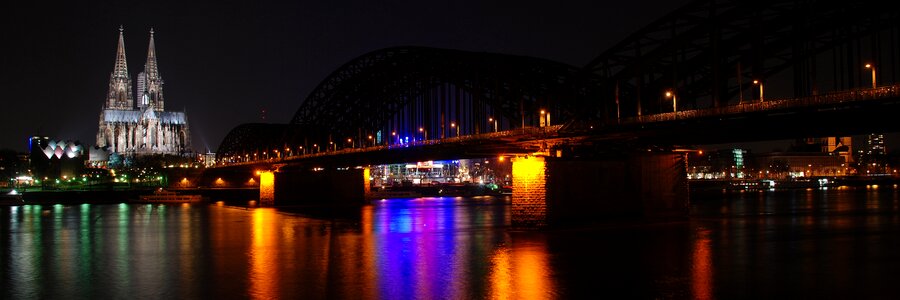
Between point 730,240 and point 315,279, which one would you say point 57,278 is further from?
point 730,240

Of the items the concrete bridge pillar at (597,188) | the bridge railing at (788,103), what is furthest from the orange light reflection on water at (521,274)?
the bridge railing at (788,103)

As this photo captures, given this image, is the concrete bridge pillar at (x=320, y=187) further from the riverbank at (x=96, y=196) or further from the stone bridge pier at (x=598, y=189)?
the stone bridge pier at (x=598, y=189)

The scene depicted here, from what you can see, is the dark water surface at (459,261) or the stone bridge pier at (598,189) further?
the stone bridge pier at (598,189)

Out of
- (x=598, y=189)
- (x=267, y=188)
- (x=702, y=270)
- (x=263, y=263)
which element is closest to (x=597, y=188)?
(x=598, y=189)

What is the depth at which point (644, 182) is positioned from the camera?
2174 inches

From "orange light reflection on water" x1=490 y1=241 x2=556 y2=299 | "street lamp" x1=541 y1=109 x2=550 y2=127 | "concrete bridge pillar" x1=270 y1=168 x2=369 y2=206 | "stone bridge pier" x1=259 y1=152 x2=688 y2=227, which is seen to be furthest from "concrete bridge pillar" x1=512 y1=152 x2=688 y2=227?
"concrete bridge pillar" x1=270 y1=168 x2=369 y2=206

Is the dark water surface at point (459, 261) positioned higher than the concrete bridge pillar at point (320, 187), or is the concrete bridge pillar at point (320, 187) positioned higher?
the concrete bridge pillar at point (320, 187)

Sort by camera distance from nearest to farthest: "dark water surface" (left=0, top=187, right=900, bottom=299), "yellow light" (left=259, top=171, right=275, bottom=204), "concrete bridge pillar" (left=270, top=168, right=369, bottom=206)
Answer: "dark water surface" (left=0, top=187, right=900, bottom=299)
"concrete bridge pillar" (left=270, top=168, right=369, bottom=206)
"yellow light" (left=259, top=171, right=275, bottom=204)

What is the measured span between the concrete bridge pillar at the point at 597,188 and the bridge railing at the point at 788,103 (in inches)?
306

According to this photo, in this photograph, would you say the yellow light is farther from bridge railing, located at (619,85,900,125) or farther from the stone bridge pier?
bridge railing, located at (619,85,900,125)

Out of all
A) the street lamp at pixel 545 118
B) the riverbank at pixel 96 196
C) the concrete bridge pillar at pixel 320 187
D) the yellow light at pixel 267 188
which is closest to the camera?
the street lamp at pixel 545 118

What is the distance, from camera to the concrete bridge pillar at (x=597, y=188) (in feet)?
166

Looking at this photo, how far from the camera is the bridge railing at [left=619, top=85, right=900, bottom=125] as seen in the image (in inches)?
1362

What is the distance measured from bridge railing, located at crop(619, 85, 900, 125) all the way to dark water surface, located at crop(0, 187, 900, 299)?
21.6 feet
